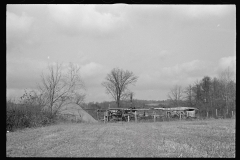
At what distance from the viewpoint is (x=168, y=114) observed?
40312 millimetres

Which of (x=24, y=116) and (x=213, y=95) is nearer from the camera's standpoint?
(x=24, y=116)

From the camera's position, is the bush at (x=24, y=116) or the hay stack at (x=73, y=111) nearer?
the bush at (x=24, y=116)

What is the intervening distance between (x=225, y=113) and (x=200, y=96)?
21207 mm

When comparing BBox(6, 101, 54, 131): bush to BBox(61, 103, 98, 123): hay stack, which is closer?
BBox(6, 101, 54, 131): bush

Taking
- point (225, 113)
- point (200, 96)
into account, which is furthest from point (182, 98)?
point (225, 113)

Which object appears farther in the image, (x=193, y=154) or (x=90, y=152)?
(x=90, y=152)

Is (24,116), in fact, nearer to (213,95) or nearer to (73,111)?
(73,111)

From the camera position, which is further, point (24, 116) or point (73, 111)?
point (73, 111)

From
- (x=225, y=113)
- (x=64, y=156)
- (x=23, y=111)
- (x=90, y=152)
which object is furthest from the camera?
(x=225, y=113)

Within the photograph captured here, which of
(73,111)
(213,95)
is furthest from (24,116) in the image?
(213,95)

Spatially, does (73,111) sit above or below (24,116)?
below
